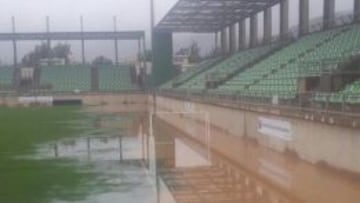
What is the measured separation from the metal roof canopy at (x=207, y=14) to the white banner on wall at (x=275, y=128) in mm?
15202

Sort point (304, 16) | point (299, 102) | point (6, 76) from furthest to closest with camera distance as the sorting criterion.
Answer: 1. point (6, 76)
2. point (304, 16)
3. point (299, 102)

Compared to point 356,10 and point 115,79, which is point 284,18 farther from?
point 115,79

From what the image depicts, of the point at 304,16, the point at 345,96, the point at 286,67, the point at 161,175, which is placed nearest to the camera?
the point at 345,96

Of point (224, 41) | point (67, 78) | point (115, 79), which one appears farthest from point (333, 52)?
point (67, 78)

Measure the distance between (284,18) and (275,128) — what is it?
48.5ft

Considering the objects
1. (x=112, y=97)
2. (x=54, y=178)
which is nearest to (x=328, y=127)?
(x=54, y=178)

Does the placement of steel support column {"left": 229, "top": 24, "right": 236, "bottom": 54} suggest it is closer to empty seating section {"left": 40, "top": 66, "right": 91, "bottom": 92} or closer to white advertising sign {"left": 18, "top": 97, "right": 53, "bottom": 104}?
white advertising sign {"left": 18, "top": 97, "right": 53, "bottom": 104}

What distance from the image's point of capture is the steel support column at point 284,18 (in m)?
29.8

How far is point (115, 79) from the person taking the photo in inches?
2501

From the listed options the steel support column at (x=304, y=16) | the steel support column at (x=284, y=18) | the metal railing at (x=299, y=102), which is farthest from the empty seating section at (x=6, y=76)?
the metal railing at (x=299, y=102)

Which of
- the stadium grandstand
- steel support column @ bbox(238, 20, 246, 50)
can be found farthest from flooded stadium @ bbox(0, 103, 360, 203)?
steel support column @ bbox(238, 20, 246, 50)

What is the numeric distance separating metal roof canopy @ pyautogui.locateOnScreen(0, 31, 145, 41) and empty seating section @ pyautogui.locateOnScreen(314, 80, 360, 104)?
1893 inches

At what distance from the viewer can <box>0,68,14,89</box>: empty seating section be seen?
204 feet

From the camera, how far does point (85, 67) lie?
65.8 m
